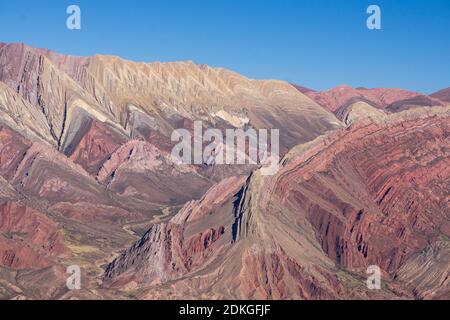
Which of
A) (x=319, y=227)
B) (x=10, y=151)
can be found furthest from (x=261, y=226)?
(x=10, y=151)

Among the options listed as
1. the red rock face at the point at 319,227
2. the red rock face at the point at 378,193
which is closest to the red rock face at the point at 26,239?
the red rock face at the point at 319,227

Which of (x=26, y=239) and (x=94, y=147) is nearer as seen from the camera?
(x=26, y=239)

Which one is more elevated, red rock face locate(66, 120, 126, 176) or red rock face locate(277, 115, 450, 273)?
red rock face locate(66, 120, 126, 176)

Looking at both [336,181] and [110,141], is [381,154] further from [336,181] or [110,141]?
[110,141]

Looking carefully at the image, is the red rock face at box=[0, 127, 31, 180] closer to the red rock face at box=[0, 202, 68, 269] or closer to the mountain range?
the mountain range
